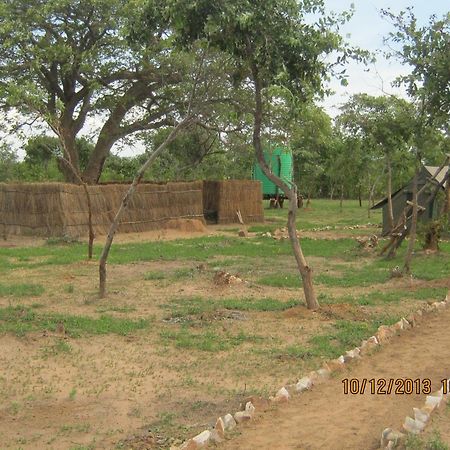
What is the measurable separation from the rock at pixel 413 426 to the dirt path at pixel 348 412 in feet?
0.70

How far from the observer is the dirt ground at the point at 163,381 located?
4.64 m

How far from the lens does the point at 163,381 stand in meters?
5.99

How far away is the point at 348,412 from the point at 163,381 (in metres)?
1.84

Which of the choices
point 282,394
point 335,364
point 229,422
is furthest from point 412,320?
point 229,422

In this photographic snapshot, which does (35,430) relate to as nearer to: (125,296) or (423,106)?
(125,296)

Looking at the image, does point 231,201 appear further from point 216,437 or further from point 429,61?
point 216,437

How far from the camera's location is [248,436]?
4.47m

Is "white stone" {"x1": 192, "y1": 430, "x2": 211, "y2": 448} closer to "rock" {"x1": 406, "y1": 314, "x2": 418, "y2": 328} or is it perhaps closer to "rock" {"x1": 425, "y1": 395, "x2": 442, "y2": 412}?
"rock" {"x1": 425, "y1": 395, "x2": 442, "y2": 412}

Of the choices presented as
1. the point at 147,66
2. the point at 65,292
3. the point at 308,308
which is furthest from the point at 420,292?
the point at 147,66

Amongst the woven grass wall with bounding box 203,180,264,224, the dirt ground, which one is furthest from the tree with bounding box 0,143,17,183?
the dirt ground

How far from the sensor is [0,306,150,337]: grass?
7.66 metres

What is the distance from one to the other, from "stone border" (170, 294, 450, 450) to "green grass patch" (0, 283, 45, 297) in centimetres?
540

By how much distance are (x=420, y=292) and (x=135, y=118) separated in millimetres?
15379
